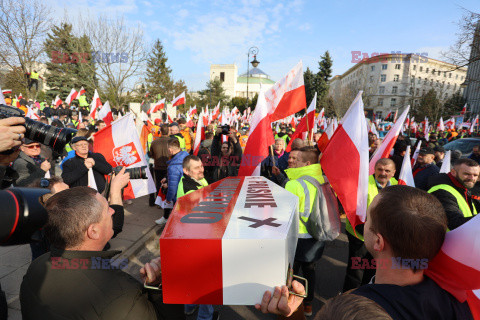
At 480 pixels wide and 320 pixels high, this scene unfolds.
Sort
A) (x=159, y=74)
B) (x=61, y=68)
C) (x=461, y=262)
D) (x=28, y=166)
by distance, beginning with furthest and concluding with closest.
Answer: (x=159, y=74) → (x=61, y=68) → (x=28, y=166) → (x=461, y=262)

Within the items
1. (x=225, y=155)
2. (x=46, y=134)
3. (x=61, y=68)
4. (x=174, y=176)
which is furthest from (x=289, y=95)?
(x=61, y=68)

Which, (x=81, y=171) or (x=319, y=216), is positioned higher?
(x=81, y=171)

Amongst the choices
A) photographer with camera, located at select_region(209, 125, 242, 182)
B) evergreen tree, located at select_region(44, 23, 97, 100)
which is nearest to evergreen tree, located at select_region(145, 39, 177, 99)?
evergreen tree, located at select_region(44, 23, 97, 100)

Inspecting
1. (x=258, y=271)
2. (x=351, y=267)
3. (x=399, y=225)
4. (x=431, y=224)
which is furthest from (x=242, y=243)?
(x=351, y=267)

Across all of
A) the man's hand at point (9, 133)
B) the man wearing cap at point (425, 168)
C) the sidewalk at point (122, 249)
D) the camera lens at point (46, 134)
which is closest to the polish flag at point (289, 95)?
the man wearing cap at point (425, 168)

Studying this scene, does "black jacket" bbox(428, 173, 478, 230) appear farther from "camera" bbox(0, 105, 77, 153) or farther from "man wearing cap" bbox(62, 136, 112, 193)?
"man wearing cap" bbox(62, 136, 112, 193)

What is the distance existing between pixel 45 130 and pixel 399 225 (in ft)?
8.04

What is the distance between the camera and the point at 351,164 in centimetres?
275

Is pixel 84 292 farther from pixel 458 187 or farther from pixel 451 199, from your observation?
pixel 458 187

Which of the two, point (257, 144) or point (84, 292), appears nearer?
point (84, 292)

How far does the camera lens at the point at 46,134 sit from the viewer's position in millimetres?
2004

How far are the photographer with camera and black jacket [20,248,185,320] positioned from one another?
5470 millimetres

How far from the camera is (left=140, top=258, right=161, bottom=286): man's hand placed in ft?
4.21

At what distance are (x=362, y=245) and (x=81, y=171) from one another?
158 inches
